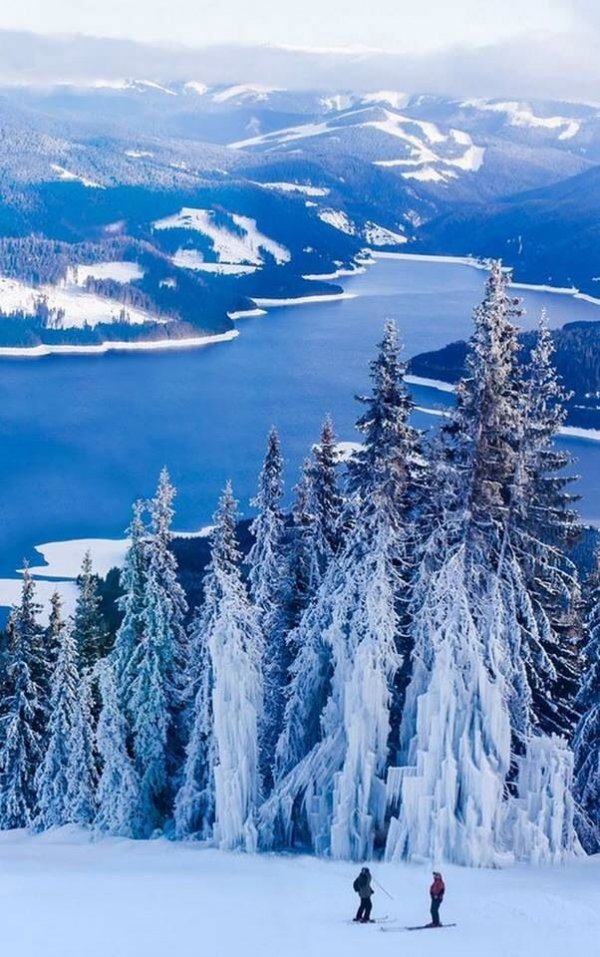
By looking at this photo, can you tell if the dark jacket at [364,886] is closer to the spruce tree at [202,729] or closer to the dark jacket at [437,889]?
the dark jacket at [437,889]

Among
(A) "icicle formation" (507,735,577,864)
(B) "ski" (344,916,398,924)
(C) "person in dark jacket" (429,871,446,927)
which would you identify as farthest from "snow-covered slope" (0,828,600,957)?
(A) "icicle formation" (507,735,577,864)

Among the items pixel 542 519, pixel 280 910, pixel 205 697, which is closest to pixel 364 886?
pixel 280 910

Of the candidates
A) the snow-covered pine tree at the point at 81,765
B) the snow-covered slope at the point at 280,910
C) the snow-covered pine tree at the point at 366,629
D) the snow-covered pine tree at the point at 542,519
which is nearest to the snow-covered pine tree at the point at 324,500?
the snow-covered pine tree at the point at 366,629

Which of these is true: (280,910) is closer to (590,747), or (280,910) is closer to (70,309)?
(590,747)

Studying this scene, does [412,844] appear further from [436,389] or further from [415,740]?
[436,389]

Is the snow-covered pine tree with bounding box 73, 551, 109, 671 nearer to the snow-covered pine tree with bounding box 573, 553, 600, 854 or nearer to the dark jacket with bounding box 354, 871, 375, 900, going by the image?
the snow-covered pine tree with bounding box 573, 553, 600, 854
